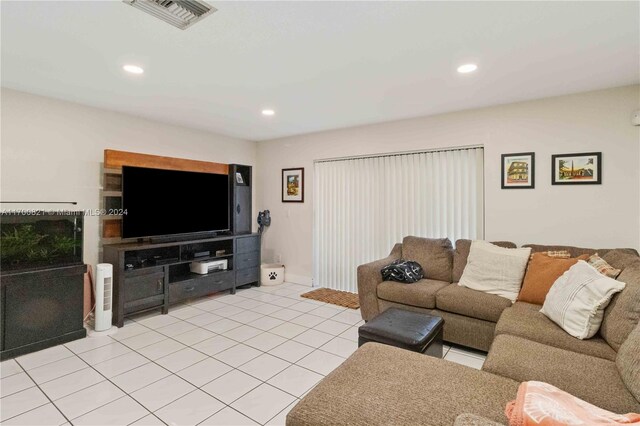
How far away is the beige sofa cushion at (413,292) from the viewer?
10.2 ft

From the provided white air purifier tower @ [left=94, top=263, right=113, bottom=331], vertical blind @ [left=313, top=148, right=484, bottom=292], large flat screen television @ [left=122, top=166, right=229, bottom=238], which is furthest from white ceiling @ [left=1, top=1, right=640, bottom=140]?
white air purifier tower @ [left=94, top=263, right=113, bottom=331]

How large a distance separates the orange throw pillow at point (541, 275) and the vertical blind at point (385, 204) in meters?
0.97

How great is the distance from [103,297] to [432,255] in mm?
3534

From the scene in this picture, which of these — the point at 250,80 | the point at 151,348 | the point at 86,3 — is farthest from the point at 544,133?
the point at 151,348

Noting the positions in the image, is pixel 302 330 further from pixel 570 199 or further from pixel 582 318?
pixel 570 199

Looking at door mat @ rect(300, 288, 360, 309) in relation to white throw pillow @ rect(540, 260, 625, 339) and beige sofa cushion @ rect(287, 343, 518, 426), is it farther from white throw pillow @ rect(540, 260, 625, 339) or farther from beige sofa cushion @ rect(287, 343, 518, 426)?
beige sofa cushion @ rect(287, 343, 518, 426)

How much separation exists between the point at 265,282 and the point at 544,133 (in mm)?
4141

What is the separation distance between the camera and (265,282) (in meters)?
5.17

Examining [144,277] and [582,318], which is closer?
[582,318]

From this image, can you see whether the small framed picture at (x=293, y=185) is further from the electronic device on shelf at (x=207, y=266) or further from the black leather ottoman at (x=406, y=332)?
the black leather ottoman at (x=406, y=332)

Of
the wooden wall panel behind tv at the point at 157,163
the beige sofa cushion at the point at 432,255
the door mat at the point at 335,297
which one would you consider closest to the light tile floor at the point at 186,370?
the door mat at the point at 335,297

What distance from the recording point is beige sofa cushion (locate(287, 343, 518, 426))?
1231mm

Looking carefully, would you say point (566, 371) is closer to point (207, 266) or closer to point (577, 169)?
point (577, 169)

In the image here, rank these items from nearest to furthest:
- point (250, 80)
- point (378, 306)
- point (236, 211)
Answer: point (250, 80), point (378, 306), point (236, 211)
